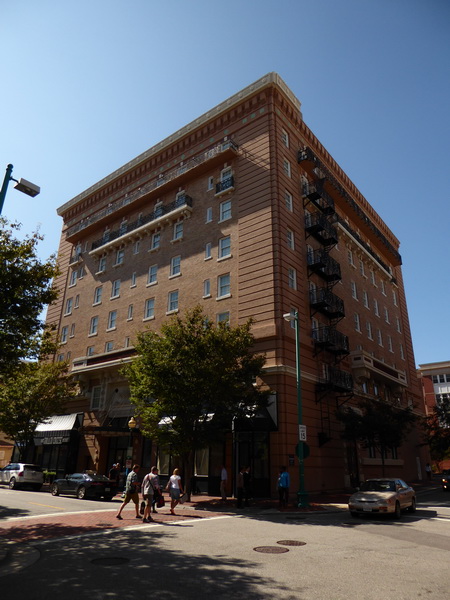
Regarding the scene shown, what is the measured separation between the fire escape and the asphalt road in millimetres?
13790

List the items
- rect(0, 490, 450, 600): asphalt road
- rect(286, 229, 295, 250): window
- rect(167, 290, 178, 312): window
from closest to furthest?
rect(0, 490, 450, 600): asphalt road
rect(286, 229, 295, 250): window
rect(167, 290, 178, 312): window

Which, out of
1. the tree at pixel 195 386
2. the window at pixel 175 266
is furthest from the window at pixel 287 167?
the tree at pixel 195 386

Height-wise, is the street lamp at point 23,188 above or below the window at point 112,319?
below

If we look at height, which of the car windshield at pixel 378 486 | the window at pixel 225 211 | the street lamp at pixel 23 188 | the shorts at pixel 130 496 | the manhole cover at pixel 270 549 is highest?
the window at pixel 225 211

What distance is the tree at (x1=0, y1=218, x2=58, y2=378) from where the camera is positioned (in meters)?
15.5

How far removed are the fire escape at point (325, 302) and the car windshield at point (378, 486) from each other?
326 inches

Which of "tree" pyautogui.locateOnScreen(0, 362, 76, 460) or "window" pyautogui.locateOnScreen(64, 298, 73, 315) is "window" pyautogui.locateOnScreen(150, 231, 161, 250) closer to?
"window" pyautogui.locateOnScreen(64, 298, 73, 315)

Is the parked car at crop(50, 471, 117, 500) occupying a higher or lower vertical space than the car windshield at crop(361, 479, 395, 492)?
lower

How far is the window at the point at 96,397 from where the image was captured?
114 feet

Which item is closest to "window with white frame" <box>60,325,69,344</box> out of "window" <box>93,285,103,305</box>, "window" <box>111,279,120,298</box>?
"window" <box>93,285,103,305</box>

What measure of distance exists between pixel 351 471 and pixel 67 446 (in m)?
21.9

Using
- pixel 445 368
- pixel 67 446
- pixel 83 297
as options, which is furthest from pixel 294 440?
pixel 445 368

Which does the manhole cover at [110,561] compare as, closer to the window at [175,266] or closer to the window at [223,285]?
the window at [223,285]

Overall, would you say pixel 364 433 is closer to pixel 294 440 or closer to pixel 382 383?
pixel 294 440
